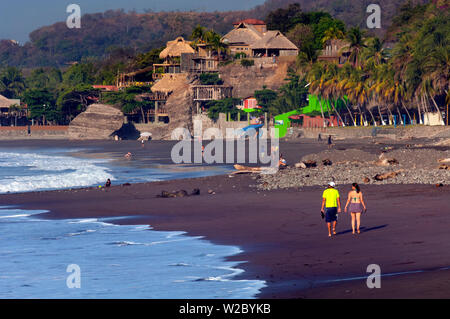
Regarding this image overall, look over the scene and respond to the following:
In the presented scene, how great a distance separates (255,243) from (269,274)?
371 centimetres

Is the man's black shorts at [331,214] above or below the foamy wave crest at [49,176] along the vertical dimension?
above

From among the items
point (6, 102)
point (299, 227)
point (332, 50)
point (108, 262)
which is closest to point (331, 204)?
point (299, 227)

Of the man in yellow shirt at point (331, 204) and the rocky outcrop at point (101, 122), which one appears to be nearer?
the man in yellow shirt at point (331, 204)

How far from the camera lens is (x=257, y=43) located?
120 metres

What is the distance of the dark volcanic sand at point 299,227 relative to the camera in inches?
547

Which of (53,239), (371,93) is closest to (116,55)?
(371,93)

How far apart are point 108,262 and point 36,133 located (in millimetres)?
102782

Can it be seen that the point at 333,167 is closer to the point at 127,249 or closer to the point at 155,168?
the point at 155,168

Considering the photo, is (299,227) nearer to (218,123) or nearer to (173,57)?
(218,123)

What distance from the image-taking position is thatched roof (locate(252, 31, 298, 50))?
116 m

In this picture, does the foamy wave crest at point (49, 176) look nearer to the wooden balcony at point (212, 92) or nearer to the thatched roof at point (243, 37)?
the wooden balcony at point (212, 92)

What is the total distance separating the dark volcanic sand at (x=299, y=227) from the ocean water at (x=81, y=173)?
14.5 ft

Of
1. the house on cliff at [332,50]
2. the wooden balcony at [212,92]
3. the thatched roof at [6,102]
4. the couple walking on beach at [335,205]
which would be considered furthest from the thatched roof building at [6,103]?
the couple walking on beach at [335,205]

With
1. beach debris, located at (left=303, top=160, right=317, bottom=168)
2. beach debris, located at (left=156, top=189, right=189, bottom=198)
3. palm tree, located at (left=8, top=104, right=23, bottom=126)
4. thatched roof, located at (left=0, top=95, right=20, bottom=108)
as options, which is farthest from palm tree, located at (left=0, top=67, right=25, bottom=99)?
beach debris, located at (left=156, top=189, right=189, bottom=198)
